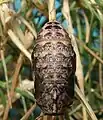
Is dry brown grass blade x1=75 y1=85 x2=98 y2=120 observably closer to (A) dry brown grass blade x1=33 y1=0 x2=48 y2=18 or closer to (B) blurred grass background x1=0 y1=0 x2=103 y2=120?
(B) blurred grass background x1=0 y1=0 x2=103 y2=120

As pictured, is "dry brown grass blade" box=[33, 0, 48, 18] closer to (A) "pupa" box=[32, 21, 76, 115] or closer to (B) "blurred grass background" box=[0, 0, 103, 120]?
(B) "blurred grass background" box=[0, 0, 103, 120]

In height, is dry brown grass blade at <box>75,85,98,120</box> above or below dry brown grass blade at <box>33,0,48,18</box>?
below

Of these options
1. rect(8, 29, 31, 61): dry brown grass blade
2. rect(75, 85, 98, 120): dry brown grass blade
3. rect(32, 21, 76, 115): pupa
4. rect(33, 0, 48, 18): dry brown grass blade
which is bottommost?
rect(75, 85, 98, 120): dry brown grass blade

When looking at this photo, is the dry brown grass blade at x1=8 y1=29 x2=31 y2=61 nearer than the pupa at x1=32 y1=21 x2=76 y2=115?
No

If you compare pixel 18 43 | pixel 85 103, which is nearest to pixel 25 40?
pixel 18 43

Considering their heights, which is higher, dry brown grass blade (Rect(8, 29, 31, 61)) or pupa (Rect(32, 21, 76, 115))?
dry brown grass blade (Rect(8, 29, 31, 61))

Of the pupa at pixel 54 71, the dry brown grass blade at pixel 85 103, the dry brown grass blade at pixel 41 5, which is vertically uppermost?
the dry brown grass blade at pixel 41 5

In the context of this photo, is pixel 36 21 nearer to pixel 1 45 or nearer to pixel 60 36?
pixel 1 45

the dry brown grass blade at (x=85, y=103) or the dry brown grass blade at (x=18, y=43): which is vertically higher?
the dry brown grass blade at (x=18, y=43)

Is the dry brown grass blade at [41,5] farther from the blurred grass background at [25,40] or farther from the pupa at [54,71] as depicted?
the pupa at [54,71]

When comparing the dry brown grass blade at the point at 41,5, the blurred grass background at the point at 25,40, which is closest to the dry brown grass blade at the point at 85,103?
the blurred grass background at the point at 25,40

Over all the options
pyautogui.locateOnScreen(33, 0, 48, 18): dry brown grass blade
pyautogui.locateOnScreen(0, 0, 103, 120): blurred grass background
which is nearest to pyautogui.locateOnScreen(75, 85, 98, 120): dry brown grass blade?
pyautogui.locateOnScreen(0, 0, 103, 120): blurred grass background
